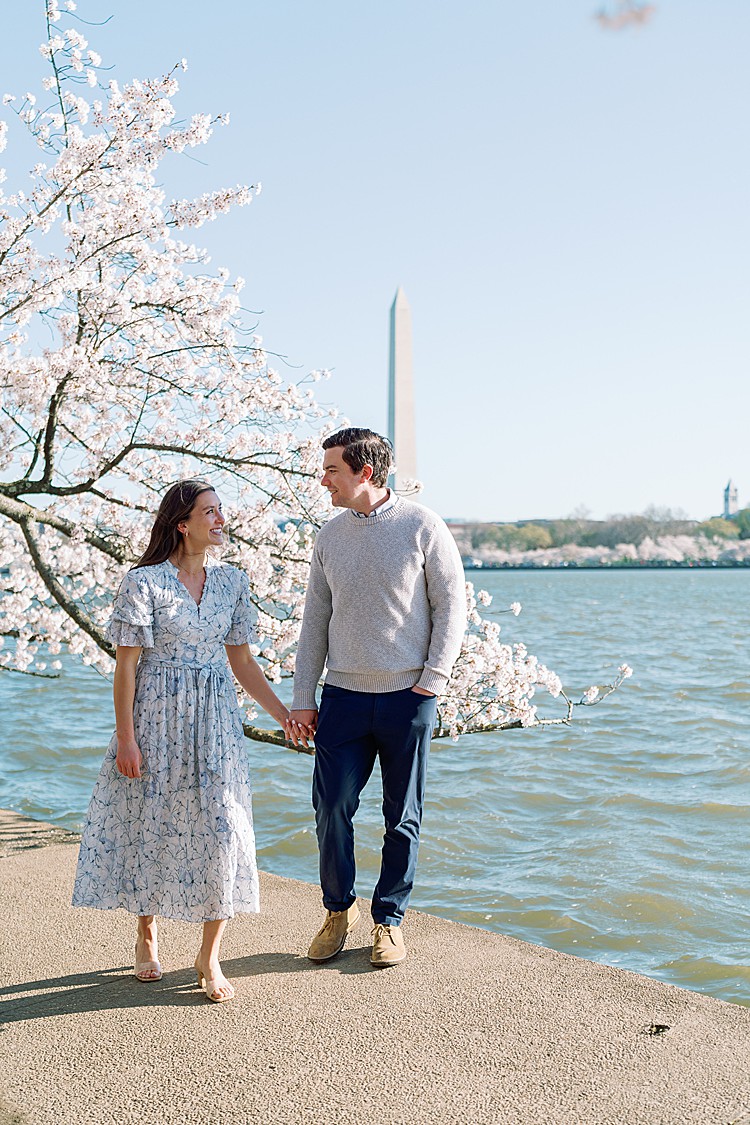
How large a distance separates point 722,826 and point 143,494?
5245mm

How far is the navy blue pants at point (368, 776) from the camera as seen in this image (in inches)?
147

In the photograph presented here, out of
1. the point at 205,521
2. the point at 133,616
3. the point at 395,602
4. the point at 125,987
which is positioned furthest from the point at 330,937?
the point at 205,521

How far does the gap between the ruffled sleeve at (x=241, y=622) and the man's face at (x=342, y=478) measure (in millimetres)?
417

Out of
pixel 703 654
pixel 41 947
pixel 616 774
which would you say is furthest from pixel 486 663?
pixel 703 654

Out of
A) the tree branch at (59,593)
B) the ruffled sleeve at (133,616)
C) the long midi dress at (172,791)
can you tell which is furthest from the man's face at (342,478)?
the tree branch at (59,593)

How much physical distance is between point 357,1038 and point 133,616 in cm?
135

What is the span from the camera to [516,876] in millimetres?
7512

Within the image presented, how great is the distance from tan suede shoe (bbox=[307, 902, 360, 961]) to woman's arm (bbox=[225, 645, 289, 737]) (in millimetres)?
692

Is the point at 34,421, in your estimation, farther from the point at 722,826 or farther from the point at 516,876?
the point at 722,826

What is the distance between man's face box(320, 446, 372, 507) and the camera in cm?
372

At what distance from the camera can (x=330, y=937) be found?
12.5 feet

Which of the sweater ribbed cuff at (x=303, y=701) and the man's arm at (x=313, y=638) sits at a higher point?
the man's arm at (x=313, y=638)

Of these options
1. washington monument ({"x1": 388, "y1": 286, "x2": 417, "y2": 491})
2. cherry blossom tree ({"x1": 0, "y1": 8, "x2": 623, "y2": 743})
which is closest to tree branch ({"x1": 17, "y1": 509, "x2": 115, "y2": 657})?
cherry blossom tree ({"x1": 0, "y1": 8, "x2": 623, "y2": 743})

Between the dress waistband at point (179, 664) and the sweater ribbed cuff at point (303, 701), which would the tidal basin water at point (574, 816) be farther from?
the dress waistband at point (179, 664)
